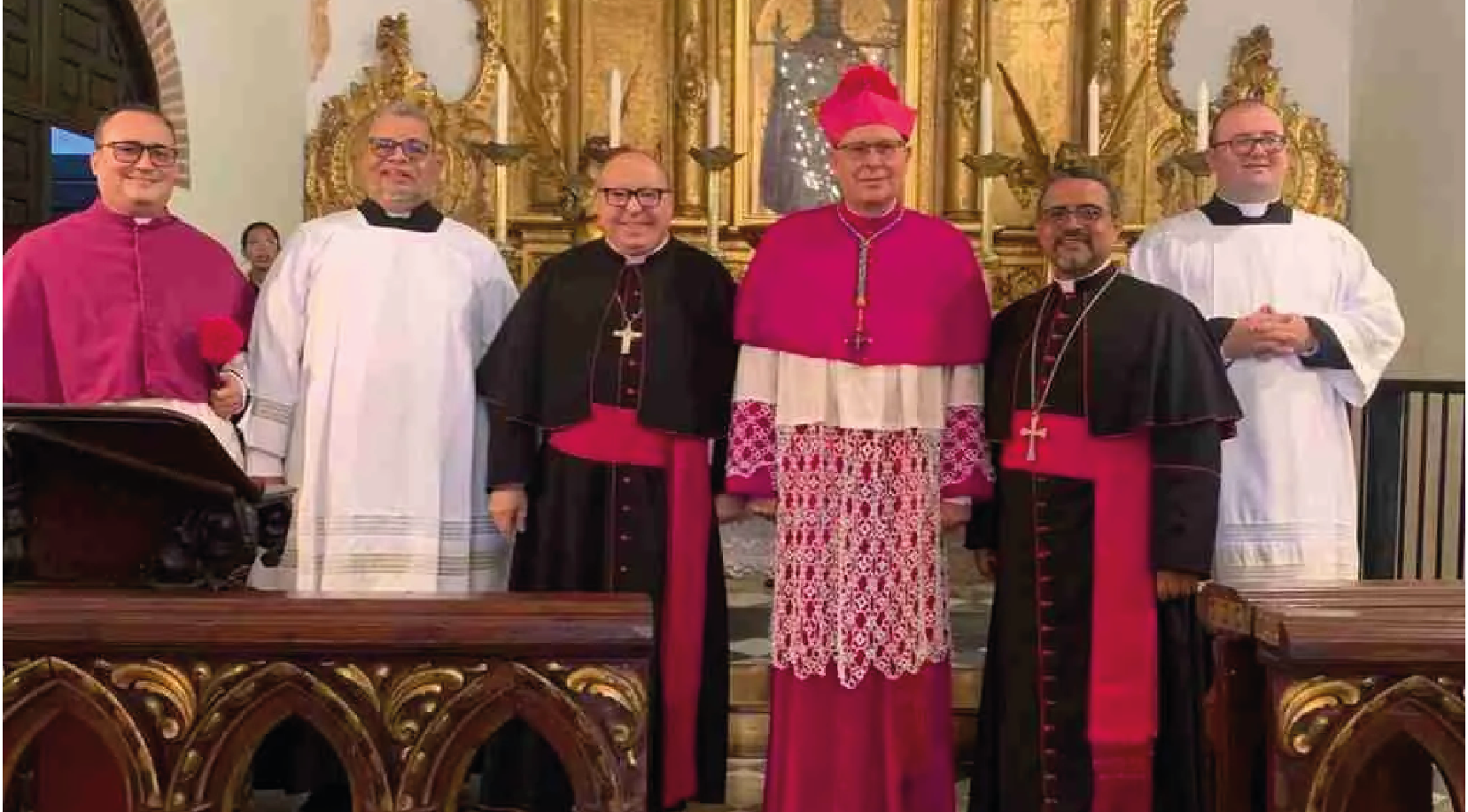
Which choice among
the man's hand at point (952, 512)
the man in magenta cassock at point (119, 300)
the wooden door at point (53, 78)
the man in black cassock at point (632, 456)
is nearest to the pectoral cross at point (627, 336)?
the man in black cassock at point (632, 456)

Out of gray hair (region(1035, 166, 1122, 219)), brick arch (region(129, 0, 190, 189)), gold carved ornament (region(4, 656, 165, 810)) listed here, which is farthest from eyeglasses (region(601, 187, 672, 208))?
brick arch (region(129, 0, 190, 189))

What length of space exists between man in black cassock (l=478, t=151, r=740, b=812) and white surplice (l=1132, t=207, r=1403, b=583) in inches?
53.9

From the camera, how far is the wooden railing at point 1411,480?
5676 mm

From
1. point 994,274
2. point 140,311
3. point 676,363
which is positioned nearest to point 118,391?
point 140,311

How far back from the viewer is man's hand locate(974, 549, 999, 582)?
3713 millimetres

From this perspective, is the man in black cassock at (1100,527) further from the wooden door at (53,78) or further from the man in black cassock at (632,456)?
the wooden door at (53,78)

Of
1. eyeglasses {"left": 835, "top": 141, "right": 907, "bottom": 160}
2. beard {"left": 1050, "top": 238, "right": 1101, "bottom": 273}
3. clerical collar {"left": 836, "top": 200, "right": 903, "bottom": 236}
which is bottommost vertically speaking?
beard {"left": 1050, "top": 238, "right": 1101, "bottom": 273}

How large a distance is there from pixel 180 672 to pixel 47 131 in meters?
3.84

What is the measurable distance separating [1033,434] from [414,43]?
4.81 metres

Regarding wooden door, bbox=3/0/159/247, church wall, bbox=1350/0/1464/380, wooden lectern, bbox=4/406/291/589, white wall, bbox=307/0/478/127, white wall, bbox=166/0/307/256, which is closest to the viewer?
wooden lectern, bbox=4/406/291/589

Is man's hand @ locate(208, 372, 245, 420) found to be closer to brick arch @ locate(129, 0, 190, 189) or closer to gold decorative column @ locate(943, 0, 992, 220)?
brick arch @ locate(129, 0, 190, 189)

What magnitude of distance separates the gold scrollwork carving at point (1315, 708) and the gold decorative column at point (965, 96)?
503 centimetres

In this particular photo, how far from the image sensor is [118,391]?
3566mm

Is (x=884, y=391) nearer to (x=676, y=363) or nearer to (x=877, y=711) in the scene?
(x=676, y=363)
